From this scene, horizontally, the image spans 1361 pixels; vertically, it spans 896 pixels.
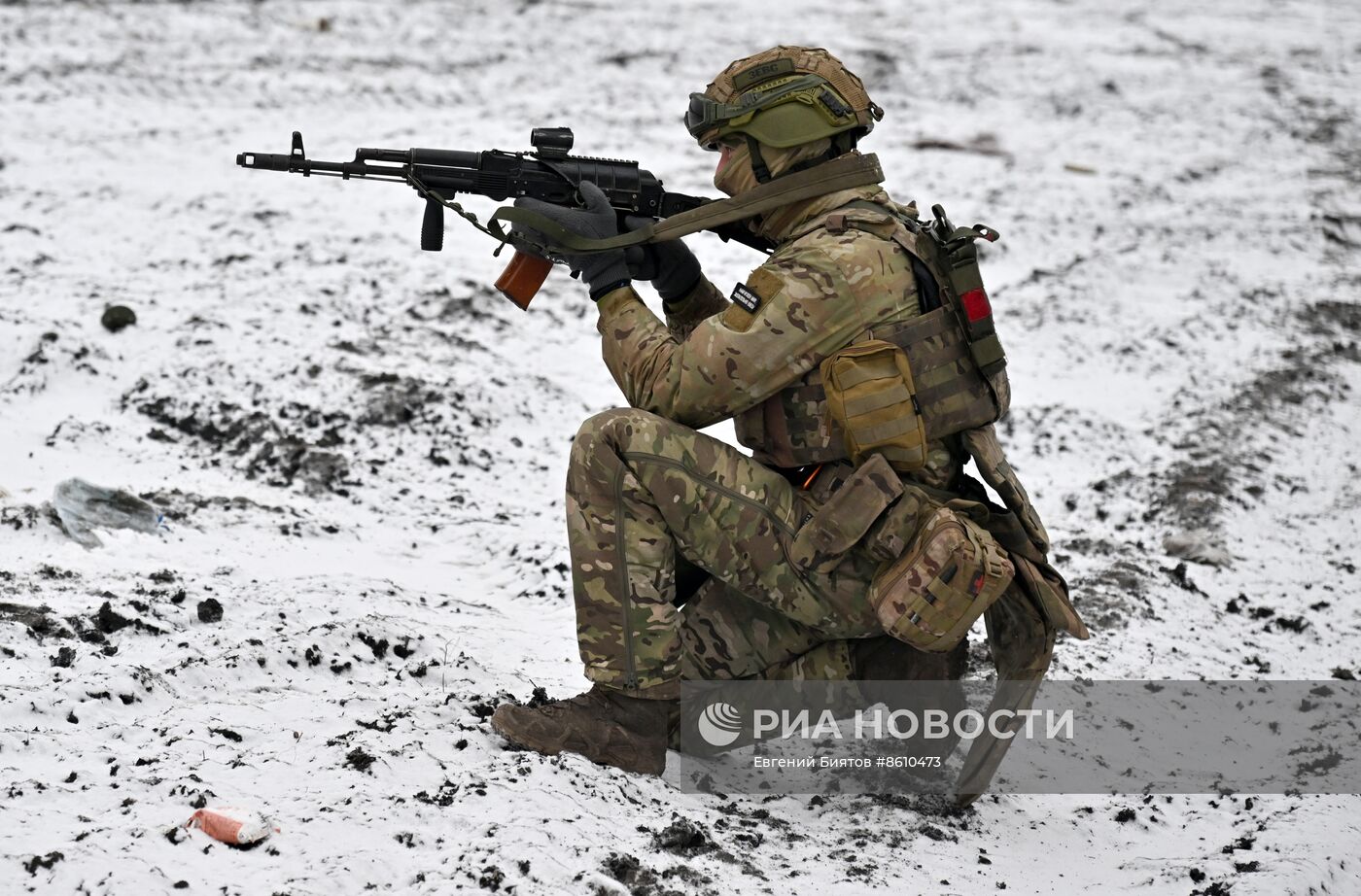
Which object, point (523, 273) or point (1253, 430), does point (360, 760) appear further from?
point (1253, 430)

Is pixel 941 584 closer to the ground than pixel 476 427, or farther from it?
closer to the ground

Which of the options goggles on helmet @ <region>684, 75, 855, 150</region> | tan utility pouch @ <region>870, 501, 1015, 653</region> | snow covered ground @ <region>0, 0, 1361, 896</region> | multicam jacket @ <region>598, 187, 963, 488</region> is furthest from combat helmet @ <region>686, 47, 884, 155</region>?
snow covered ground @ <region>0, 0, 1361, 896</region>

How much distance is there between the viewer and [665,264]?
4.12 meters

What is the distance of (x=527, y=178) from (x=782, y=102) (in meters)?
0.87

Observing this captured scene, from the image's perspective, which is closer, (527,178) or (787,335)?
(787,335)

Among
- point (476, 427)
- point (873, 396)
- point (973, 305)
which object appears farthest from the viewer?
point (476, 427)

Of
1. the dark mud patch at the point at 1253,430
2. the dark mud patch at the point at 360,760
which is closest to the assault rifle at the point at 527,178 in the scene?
the dark mud patch at the point at 360,760

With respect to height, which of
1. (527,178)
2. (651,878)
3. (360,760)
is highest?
(527,178)

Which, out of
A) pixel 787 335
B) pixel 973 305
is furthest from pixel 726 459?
pixel 973 305

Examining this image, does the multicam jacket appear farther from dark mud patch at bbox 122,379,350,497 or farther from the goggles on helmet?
dark mud patch at bbox 122,379,350,497

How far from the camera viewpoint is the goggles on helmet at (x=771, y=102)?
3.80m

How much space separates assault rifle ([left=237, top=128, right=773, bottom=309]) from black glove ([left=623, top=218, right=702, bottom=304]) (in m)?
0.12

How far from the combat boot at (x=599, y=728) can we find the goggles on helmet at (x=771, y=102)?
1.67 metres

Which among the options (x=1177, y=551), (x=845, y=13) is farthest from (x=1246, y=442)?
(x=845, y=13)
